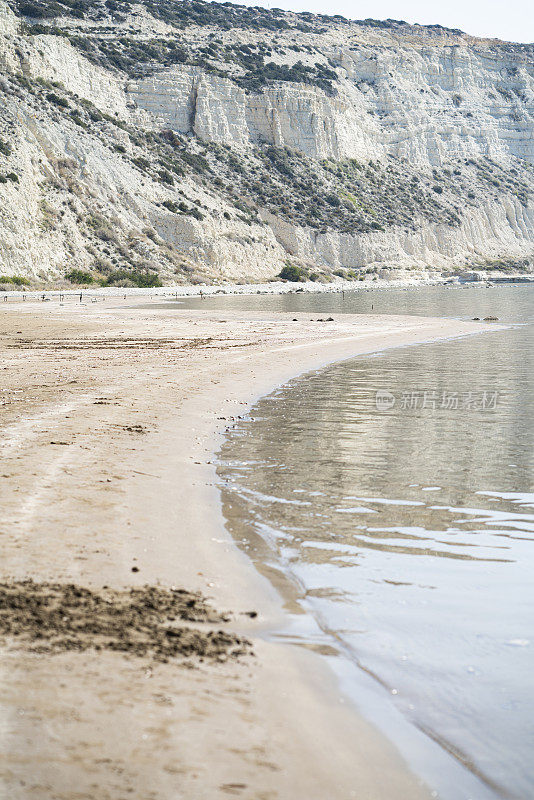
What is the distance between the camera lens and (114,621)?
4.37 metres

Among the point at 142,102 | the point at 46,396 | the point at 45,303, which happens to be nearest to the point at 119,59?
the point at 142,102

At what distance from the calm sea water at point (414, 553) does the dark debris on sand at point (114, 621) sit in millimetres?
588

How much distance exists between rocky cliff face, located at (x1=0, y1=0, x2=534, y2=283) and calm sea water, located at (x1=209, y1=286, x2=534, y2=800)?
144 ft

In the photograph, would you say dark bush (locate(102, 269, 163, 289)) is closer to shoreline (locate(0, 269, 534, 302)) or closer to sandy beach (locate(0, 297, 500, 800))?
shoreline (locate(0, 269, 534, 302))

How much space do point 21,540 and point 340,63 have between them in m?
110

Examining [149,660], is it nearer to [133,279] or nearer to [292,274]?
[133,279]

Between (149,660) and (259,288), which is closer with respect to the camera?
(149,660)

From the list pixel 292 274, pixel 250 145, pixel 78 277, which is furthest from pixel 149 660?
pixel 250 145

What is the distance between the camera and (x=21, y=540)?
5.65 m

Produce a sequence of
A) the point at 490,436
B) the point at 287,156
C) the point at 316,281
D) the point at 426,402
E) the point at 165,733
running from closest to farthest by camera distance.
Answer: the point at 165,733, the point at 490,436, the point at 426,402, the point at 316,281, the point at 287,156

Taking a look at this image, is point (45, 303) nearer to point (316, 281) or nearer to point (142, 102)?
point (316, 281)

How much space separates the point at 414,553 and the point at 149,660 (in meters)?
2.74

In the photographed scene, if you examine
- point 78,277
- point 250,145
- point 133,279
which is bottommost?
point 78,277

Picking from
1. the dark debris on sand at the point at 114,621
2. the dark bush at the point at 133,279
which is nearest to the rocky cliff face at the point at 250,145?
the dark bush at the point at 133,279
